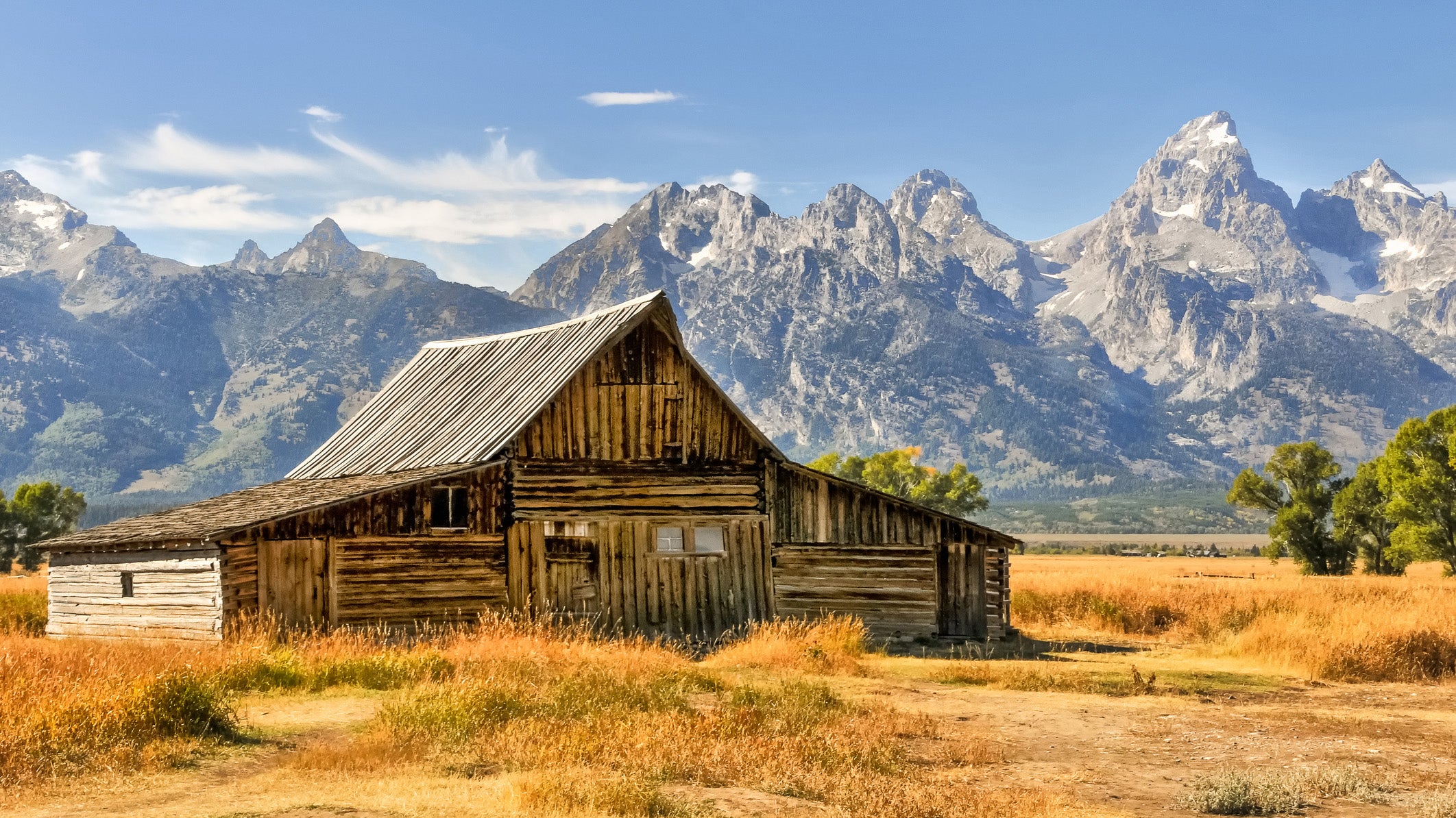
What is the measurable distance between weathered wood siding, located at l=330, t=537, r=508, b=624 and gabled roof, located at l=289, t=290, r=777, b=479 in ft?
6.43

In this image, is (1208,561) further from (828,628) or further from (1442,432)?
(828,628)

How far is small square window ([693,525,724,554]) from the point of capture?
98.1 feet

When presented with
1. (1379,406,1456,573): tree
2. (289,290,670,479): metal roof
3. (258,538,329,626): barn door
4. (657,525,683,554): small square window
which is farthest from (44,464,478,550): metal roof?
(1379,406,1456,573): tree

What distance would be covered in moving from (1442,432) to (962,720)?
49.4 m

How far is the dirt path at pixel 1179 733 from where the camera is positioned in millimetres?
13719

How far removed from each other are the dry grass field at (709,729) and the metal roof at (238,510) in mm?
2489

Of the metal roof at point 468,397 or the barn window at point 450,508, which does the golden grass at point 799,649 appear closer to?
the barn window at point 450,508

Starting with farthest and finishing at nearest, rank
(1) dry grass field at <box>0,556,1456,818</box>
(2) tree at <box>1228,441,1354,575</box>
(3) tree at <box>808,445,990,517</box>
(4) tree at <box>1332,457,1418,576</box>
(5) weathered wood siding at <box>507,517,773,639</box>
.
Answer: (3) tree at <box>808,445,990,517</box> → (2) tree at <box>1228,441,1354,575</box> → (4) tree at <box>1332,457,1418,576</box> → (5) weathered wood siding at <box>507,517,773,639</box> → (1) dry grass field at <box>0,556,1456,818</box>

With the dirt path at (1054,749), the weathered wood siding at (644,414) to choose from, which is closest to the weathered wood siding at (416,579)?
the weathered wood siding at (644,414)

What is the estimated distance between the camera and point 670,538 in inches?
Answer: 1171

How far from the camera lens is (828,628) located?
26016mm

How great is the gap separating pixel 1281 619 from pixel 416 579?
55.8ft

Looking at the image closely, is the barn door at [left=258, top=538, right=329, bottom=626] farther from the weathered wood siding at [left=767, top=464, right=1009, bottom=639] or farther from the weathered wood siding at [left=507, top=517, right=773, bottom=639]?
the weathered wood siding at [left=767, top=464, right=1009, bottom=639]

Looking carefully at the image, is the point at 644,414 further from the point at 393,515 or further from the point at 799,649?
the point at 799,649
